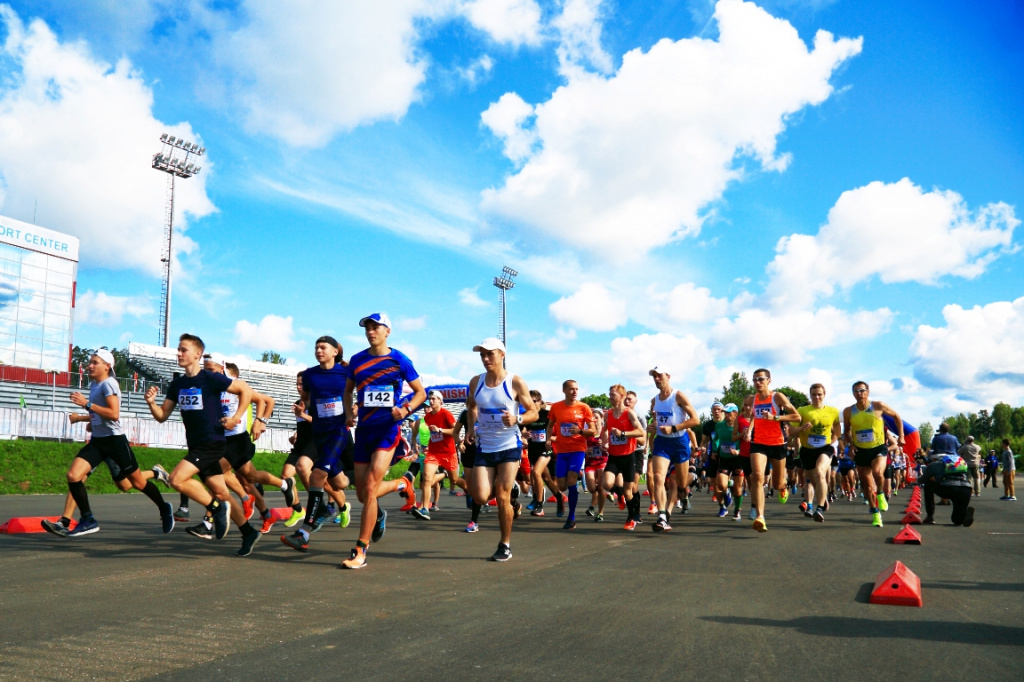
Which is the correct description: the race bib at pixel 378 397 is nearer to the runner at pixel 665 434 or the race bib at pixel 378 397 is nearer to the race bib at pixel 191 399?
the race bib at pixel 191 399

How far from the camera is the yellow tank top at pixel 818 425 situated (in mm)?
13352

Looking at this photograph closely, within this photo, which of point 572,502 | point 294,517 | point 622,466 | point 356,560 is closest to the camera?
point 356,560

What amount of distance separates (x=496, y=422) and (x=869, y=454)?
302 inches

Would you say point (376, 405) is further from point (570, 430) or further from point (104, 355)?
point (570, 430)

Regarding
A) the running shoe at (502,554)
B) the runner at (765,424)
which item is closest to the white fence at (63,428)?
the runner at (765,424)

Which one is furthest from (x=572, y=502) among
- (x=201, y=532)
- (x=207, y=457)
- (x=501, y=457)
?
(x=207, y=457)

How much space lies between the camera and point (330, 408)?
31.7 feet

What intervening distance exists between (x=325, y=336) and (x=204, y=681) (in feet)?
20.7

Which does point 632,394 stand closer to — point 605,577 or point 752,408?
point 752,408

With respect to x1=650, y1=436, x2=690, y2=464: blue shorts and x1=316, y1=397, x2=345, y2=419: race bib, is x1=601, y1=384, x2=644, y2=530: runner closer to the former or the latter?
x1=650, y1=436, x2=690, y2=464: blue shorts

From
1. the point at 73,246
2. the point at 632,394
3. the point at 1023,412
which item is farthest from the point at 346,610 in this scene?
the point at 1023,412

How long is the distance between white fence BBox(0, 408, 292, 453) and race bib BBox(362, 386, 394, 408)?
895 inches

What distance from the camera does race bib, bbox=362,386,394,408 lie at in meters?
7.82

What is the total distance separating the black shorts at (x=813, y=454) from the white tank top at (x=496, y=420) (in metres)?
7.07
